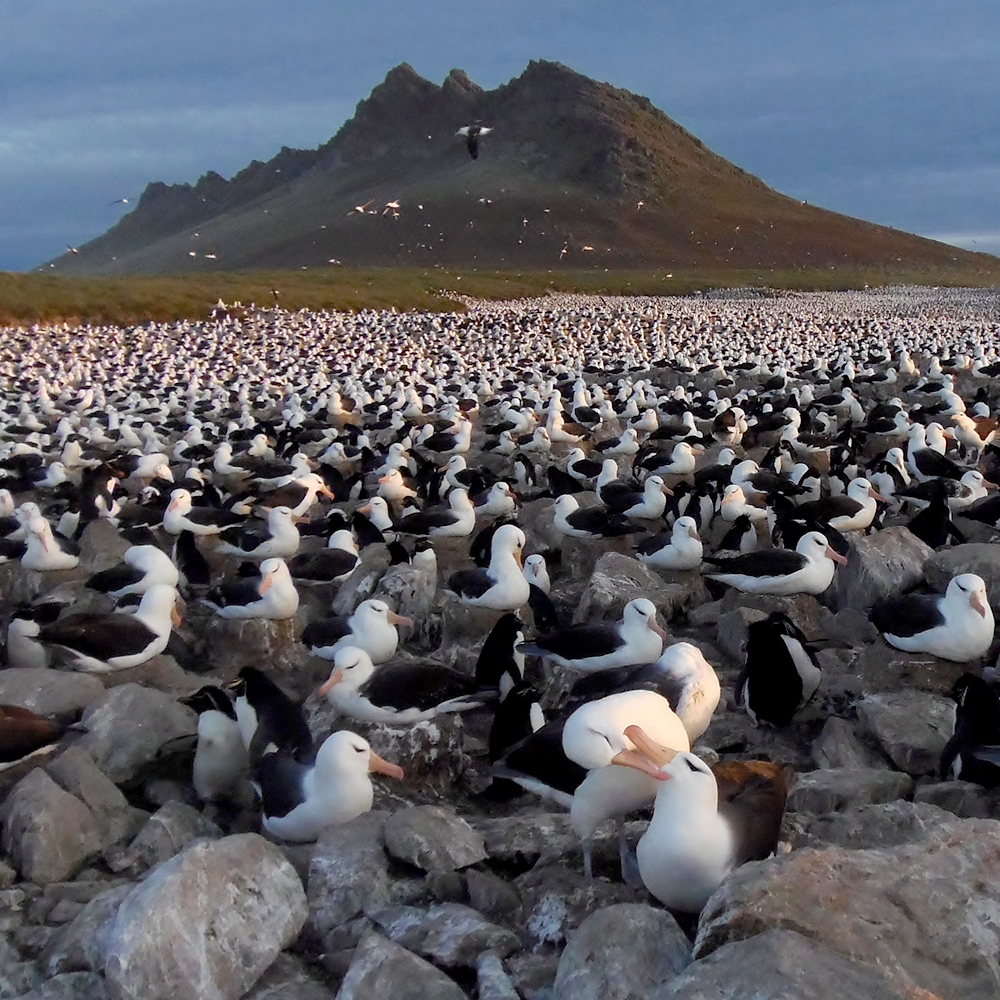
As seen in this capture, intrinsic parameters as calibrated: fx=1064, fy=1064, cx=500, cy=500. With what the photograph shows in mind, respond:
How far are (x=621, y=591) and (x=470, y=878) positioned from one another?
4674 mm

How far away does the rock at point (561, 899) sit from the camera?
4680 millimetres

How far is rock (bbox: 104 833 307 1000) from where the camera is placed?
175 inches

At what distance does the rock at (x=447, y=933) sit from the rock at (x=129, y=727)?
117 inches

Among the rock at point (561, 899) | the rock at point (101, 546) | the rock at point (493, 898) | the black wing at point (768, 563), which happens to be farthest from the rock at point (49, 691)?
the black wing at point (768, 563)

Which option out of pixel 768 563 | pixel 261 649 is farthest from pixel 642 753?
pixel 261 649

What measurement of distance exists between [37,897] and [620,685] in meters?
3.57

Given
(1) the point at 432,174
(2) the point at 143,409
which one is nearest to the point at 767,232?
(1) the point at 432,174

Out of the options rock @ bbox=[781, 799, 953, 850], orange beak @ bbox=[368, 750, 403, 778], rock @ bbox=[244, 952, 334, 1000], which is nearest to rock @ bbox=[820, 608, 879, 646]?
rock @ bbox=[781, 799, 953, 850]

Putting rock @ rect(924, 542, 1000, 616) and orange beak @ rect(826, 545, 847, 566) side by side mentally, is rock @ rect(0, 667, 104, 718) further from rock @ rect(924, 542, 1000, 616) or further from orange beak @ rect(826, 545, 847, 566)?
rock @ rect(924, 542, 1000, 616)

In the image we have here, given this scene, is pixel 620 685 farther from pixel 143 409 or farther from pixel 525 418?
→ pixel 143 409

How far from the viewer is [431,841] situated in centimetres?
529

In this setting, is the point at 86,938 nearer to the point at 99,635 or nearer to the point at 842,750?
the point at 99,635

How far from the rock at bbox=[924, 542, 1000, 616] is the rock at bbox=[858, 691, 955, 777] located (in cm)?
203

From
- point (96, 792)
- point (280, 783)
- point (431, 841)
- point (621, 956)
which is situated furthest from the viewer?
point (96, 792)
